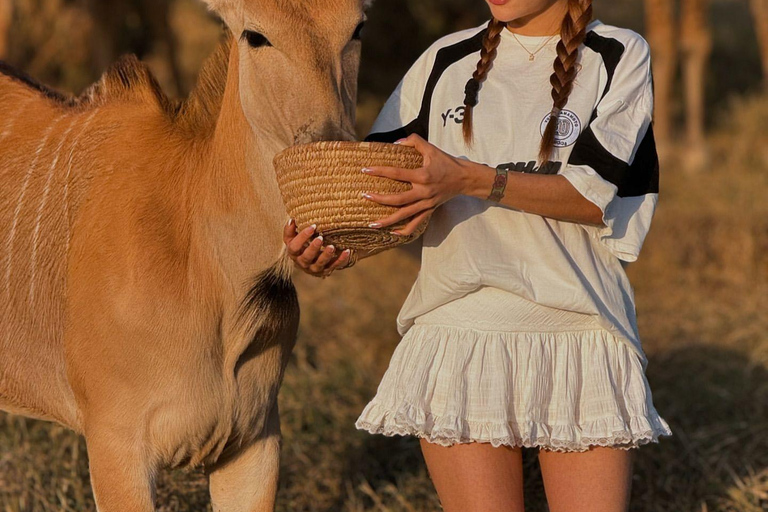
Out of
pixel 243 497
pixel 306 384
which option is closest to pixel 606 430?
pixel 243 497

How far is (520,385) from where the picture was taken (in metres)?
2.49

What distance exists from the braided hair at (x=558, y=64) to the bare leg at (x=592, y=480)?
0.69 m

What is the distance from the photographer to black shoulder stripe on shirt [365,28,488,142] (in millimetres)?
2656

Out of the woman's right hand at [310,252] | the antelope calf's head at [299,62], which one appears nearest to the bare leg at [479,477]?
the woman's right hand at [310,252]

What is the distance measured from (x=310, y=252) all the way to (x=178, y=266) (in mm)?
491

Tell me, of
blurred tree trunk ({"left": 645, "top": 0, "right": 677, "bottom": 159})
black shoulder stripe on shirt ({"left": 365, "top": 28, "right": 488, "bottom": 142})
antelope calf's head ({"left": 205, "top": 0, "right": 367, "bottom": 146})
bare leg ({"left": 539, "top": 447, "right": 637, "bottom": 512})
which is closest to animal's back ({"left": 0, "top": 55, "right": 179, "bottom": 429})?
antelope calf's head ({"left": 205, "top": 0, "right": 367, "bottom": 146})

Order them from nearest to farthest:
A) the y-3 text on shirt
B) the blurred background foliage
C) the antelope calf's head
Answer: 1. the antelope calf's head
2. the y-3 text on shirt
3. the blurred background foliage

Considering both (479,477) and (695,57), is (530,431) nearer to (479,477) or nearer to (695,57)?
(479,477)

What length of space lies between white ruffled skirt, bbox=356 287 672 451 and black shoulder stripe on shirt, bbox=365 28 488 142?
17.2 inches

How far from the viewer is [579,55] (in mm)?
2518

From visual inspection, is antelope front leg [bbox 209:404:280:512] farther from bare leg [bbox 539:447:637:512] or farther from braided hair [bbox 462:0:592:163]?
braided hair [bbox 462:0:592:163]

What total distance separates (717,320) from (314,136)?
429cm

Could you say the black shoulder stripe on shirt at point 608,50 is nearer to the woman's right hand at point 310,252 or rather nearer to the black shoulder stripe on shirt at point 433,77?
the black shoulder stripe on shirt at point 433,77

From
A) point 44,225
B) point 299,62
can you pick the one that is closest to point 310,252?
point 299,62
